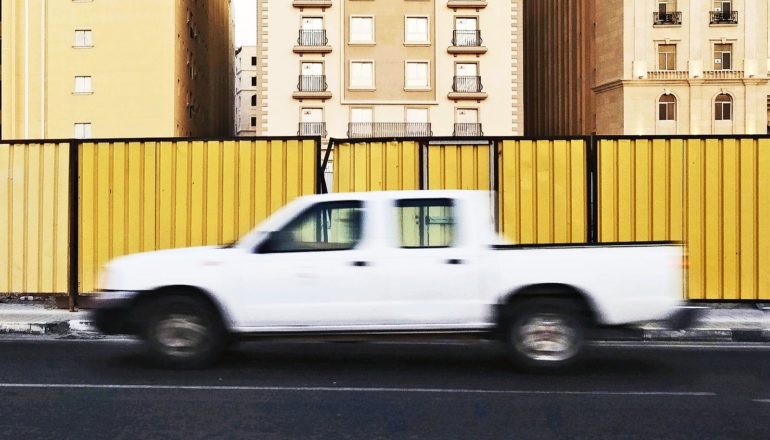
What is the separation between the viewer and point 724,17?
49.6m

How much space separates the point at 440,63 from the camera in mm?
48906

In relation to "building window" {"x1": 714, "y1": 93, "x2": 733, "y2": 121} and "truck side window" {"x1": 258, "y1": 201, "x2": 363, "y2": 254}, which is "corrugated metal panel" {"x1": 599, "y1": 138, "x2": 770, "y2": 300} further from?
"building window" {"x1": 714, "y1": 93, "x2": 733, "y2": 121}

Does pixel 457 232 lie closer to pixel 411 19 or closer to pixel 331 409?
pixel 331 409

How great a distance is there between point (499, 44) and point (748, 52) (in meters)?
A: 14.0

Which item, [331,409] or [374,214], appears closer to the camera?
[331,409]

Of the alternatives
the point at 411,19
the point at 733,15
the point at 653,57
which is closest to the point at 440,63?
the point at 411,19

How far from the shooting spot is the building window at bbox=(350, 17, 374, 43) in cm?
4897

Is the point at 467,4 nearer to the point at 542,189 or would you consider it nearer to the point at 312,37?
the point at 312,37

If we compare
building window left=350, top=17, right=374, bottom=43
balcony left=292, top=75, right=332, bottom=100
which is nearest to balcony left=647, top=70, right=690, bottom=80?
building window left=350, top=17, right=374, bottom=43

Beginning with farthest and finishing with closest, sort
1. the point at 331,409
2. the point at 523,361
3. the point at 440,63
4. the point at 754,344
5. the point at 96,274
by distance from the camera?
the point at 440,63, the point at 96,274, the point at 754,344, the point at 523,361, the point at 331,409

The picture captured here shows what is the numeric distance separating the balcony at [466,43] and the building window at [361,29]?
14.9ft

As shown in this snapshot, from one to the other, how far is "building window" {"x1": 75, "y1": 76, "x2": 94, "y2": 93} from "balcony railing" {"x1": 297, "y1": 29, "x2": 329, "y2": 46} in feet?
37.7

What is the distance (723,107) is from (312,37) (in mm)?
23481

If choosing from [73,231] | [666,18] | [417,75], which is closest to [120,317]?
[73,231]
